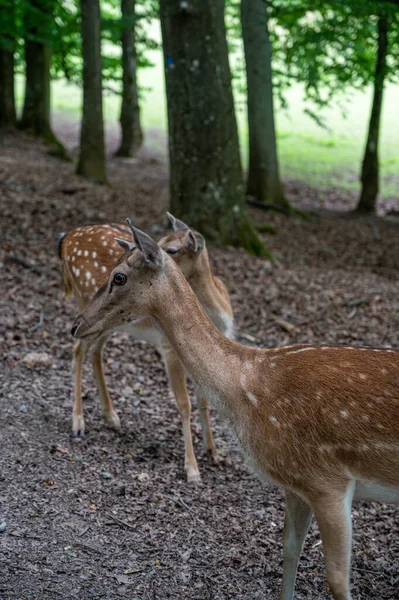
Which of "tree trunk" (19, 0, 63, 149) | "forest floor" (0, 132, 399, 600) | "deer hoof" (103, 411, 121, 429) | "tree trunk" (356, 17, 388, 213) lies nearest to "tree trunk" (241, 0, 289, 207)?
"tree trunk" (356, 17, 388, 213)

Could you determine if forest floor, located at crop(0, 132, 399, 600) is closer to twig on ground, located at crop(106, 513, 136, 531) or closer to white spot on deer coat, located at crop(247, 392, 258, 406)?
twig on ground, located at crop(106, 513, 136, 531)

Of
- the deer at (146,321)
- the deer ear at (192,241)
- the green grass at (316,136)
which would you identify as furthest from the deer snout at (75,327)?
the green grass at (316,136)

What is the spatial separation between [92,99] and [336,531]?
1130 cm

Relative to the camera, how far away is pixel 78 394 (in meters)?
5.32

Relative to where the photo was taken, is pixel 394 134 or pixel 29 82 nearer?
pixel 29 82

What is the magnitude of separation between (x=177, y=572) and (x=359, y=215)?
1292 centimetres

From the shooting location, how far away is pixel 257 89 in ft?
43.9

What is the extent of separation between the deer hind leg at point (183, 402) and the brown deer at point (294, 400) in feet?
4.58

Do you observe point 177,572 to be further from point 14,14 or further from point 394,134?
point 394,134

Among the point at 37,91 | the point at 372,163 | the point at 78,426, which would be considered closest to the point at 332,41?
the point at 372,163

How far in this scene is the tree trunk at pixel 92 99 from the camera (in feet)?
40.3

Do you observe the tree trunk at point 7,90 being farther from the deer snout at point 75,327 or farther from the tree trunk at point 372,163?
the deer snout at point 75,327

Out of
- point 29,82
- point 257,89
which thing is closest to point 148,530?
point 257,89

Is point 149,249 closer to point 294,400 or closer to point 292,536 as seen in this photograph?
point 294,400
